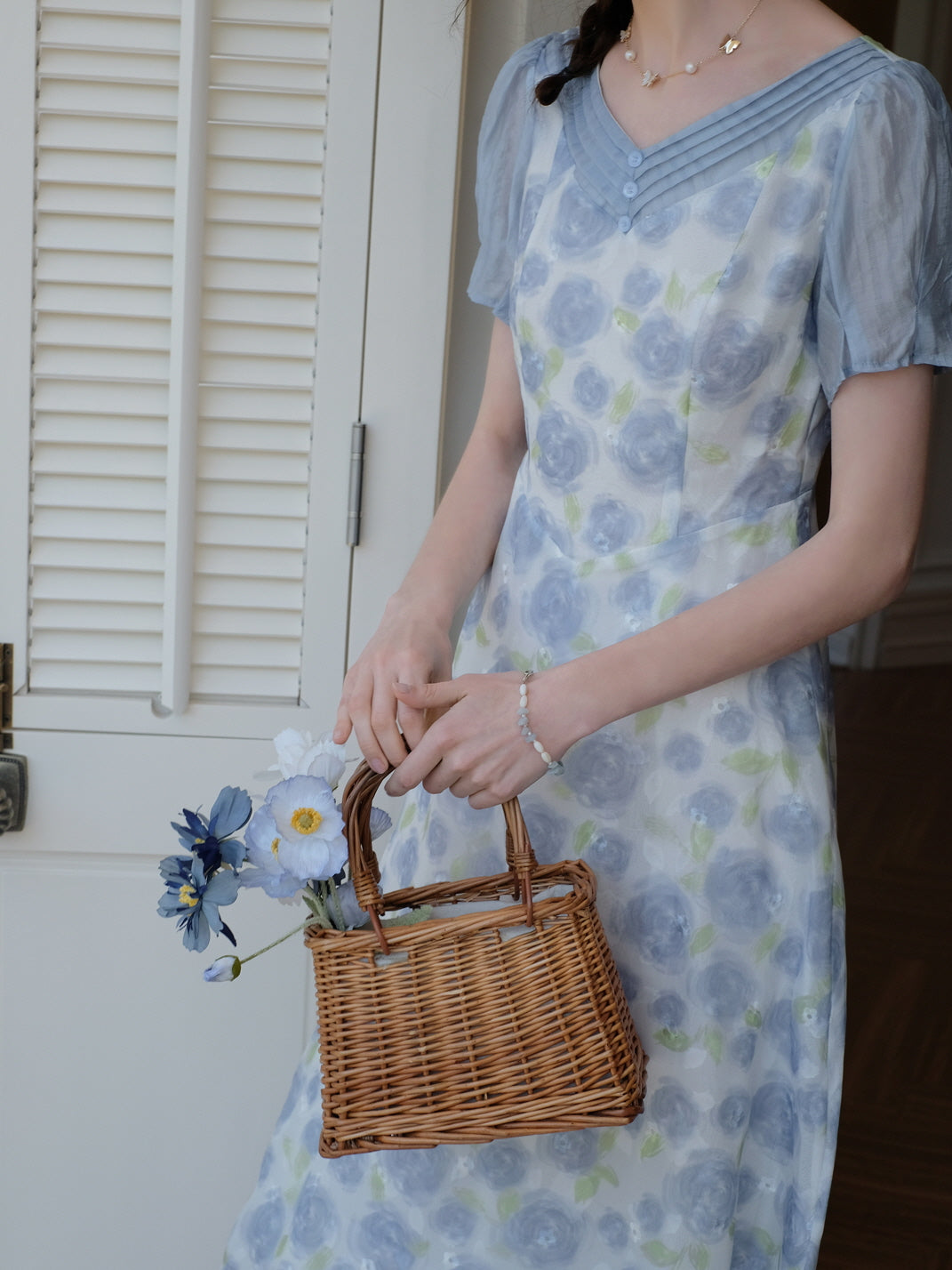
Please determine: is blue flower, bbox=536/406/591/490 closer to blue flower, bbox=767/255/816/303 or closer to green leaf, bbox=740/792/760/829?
blue flower, bbox=767/255/816/303

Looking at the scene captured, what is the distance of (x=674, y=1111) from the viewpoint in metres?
1.06

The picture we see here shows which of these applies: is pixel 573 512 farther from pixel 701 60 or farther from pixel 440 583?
pixel 701 60

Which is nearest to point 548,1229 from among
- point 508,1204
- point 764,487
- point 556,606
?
point 508,1204

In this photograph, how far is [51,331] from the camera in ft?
4.79

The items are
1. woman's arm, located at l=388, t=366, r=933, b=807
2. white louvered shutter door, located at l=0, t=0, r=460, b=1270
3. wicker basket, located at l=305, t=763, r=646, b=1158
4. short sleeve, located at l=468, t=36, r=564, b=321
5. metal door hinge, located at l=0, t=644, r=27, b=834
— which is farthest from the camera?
metal door hinge, located at l=0, t=644, r=27, b=834

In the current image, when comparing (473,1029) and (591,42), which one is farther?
(591,42)

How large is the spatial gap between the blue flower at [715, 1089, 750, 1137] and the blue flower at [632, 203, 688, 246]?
27.1 inches

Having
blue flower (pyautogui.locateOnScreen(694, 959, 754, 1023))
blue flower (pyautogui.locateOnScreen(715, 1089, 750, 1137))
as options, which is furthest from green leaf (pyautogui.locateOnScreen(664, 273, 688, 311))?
blue flower (pyautogui.locateOnScreen(715, 1089, 750, 1137))

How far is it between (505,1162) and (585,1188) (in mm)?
68

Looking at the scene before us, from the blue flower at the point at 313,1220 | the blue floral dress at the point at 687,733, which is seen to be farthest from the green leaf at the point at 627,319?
the blue flower at the point at 313,1220

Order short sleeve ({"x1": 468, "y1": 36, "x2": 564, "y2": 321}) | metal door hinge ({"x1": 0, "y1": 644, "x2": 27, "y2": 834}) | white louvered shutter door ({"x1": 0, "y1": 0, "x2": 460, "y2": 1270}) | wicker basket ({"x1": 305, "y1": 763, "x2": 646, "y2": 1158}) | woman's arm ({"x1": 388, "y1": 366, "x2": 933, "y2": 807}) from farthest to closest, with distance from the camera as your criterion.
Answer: metal door hinge ({"x1": 0, "y1": 644, "x2": 27, "y2": 834}) < white louvered shutter door ({"x1": 0, "y1": 0, "x2": 460, "y2": 1270}) < short sleeve ({"x1": 468, "y1": 36, "x2": 564, "y2": 321}) < woman's arm ({"x1": 388, "y1": 366, "x2": 933, "y2": 807}) < wicker basket ({"x1": 305, "y1": 763, "x2": 646, "y2": 1158})

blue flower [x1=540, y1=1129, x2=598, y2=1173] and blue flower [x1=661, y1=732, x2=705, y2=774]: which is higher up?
blue flower [x1=661, y1=732, x2=705, y2=774]

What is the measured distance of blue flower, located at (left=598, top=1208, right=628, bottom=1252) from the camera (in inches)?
42.3

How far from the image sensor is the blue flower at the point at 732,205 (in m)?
1.01
